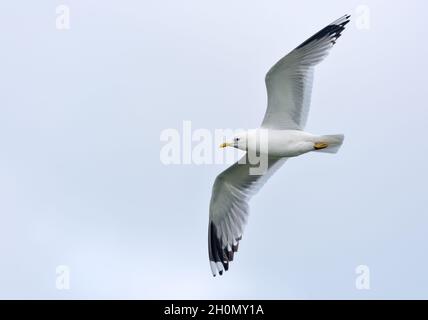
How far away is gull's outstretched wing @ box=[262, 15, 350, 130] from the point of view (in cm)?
991

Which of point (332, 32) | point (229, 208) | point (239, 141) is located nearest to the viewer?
point (332, 32)

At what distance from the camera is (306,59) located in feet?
32.7

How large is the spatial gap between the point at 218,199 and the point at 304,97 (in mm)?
1755

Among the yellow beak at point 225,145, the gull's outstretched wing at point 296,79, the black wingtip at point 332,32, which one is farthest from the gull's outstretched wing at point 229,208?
the black wingtip at point 332,32

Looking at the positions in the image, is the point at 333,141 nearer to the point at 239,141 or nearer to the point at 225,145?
the point at 239,141

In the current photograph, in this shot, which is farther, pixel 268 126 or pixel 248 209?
pixel 248 209

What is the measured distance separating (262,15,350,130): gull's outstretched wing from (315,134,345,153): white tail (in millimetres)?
478

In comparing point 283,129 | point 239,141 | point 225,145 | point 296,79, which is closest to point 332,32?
point 296,79

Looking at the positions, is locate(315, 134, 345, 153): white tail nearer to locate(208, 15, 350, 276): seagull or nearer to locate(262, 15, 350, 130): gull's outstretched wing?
locate(208, 15, 350, 276): seagull

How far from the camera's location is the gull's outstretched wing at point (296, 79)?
991 cm

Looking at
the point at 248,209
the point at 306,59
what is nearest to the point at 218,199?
the point at 248,209

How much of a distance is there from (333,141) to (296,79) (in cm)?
82

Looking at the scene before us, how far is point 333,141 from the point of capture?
988 cm

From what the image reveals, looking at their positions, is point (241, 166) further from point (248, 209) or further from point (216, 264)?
point (216, 264)
